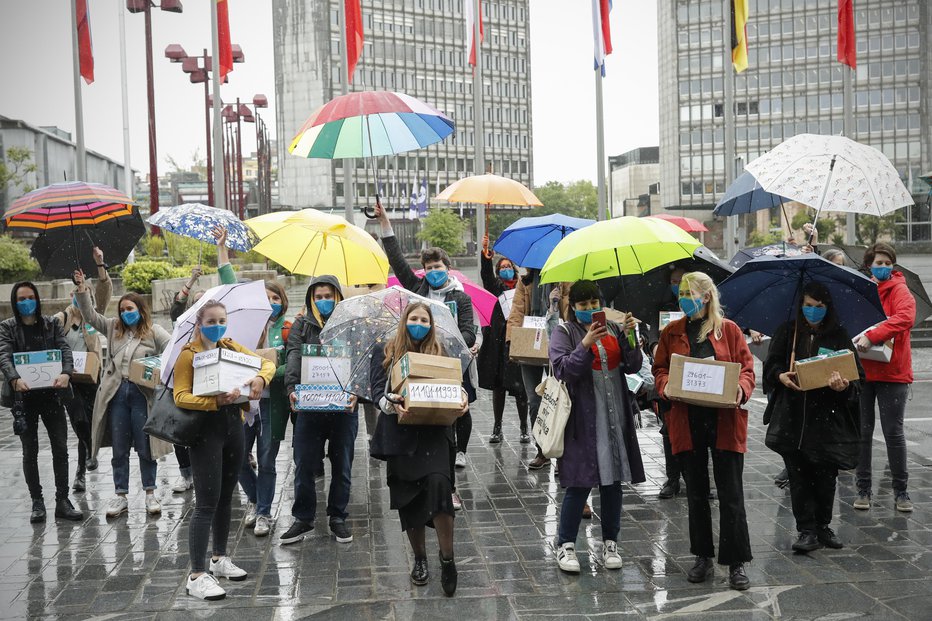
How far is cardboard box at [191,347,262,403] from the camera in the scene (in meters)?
5.89

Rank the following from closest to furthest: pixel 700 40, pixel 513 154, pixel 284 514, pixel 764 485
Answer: pixel 284 514 < pixel 764 485 < pixel 700 40 < pixel 513 154

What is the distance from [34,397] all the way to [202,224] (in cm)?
213

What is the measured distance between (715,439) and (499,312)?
4.40m

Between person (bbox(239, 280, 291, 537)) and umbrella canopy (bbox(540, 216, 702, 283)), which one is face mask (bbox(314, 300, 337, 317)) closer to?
person (bbox(239, 280, 291, 537))

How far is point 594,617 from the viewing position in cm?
561

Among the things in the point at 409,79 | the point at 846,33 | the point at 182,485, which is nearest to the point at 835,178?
the point at 182,485

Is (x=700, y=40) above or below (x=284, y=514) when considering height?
above

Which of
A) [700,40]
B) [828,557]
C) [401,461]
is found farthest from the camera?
[700,40]

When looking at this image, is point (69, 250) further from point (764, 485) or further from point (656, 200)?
point (656, 200)

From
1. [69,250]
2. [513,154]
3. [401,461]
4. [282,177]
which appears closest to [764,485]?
[401,461]

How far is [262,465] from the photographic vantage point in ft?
25.2

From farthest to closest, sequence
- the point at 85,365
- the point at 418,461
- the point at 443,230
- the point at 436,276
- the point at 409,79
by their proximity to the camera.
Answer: the point at 409,79 → the point at 443,230 → the point at 85,365 → the point at 436,276 → the point at 418,461

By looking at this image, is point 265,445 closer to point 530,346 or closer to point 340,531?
point 340,531

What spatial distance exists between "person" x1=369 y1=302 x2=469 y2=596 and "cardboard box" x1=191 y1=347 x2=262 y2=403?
0.89m
